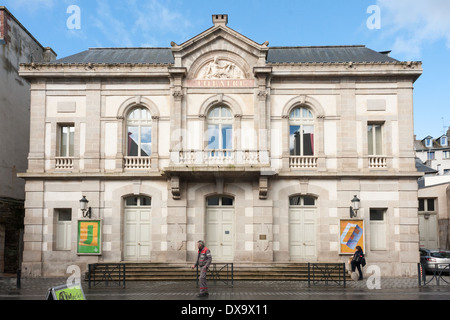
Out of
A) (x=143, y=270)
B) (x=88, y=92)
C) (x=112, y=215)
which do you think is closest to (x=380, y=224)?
(x=143, y=270)

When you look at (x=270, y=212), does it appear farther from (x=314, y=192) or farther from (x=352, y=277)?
(x=352, y=277)

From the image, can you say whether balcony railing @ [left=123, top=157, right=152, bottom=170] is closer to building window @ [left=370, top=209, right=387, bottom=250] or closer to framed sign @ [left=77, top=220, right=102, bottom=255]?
framed sign @ [left=77, top=220, right=102, bottom=255]

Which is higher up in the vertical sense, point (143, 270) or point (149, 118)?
point (149, 118)

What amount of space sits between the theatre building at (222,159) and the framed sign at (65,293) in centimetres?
1242

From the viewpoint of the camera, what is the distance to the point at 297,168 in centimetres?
2222

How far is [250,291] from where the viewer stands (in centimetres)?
1655

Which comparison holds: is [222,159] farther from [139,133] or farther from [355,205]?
[355,205]

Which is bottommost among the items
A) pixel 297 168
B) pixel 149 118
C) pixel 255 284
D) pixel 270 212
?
pixel 255 284

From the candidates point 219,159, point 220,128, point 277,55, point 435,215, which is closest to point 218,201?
point 219,159

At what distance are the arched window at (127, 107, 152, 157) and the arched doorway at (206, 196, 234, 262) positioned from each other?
4.15m

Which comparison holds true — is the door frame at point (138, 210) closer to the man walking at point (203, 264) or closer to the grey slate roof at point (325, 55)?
the man walking at point (203, 264)

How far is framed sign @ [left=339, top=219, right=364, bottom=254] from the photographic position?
70.5 feet

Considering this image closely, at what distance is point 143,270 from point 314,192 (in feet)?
28.4

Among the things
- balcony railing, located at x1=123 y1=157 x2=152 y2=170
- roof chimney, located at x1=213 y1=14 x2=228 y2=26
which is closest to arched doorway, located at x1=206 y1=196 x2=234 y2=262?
balcony railing, located at x1=123 y1=157 x2=152 y2=170
